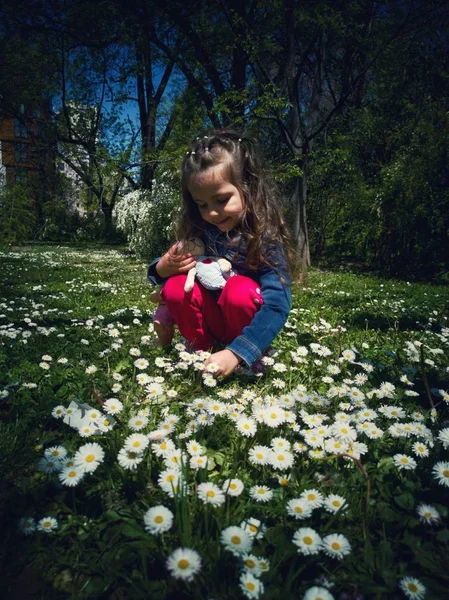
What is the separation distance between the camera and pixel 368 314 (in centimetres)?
Answer: 421

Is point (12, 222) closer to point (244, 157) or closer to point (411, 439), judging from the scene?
point (244, 157)

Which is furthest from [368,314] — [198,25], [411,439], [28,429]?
[198,25]

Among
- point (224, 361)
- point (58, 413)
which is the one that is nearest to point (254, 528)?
point (224, 361)

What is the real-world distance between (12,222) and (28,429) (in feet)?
17.9

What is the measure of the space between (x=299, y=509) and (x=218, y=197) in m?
1.55

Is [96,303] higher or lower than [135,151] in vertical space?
lower

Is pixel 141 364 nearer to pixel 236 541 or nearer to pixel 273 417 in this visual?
pixel 273 417

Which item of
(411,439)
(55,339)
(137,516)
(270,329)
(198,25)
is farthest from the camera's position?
(198,25)

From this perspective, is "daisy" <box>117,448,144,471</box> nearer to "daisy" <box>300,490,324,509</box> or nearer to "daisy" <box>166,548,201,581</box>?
"daisy" <box>166,548,201,581</box>

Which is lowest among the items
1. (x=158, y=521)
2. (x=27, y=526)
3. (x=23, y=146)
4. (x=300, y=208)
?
(x=27, y=526)

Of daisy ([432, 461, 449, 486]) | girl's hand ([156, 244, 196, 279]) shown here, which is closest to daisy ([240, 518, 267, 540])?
daisy ([432, 461, 449, 486])

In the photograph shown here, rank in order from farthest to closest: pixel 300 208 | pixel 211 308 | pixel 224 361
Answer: pixel 300 208, pixel 211 308, pixel 224 361

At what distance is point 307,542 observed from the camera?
936mm

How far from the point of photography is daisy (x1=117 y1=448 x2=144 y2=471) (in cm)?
118
